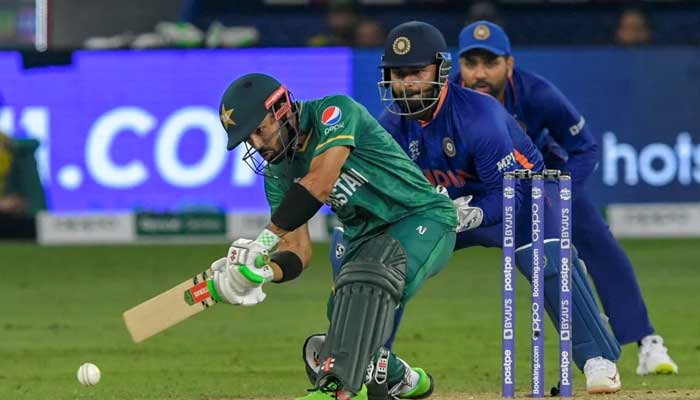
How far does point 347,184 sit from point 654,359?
2531mm

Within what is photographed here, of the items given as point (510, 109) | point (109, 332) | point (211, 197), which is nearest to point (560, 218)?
point (510, 109)

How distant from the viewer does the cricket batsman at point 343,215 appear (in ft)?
19.1

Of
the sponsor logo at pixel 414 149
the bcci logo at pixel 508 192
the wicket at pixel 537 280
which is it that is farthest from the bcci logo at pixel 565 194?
the sponsor logo at pixel 414 149

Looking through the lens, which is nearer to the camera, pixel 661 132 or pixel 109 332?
pixel 109 332

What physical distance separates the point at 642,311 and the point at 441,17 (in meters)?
8.24

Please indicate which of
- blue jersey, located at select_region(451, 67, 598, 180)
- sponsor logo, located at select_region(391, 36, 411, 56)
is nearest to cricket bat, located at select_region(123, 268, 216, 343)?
sponsor logo, located at select_region(391, 36, 411, 56)

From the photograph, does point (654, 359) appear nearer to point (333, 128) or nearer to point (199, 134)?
point (333, 128)

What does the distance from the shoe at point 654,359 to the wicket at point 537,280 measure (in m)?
1.48

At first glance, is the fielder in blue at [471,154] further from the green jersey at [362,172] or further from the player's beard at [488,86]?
Answer: the player's beard at [488,86]

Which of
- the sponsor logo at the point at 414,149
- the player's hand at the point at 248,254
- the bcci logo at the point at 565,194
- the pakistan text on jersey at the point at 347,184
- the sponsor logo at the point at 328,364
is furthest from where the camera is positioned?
the sponsor logo at the point at 414,149

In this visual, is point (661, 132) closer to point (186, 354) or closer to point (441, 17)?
point (441, 17)

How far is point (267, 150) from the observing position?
601 cm

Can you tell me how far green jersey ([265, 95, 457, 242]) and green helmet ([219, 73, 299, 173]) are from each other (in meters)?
0.13

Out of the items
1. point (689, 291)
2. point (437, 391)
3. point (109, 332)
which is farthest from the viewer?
point (689, 291)
